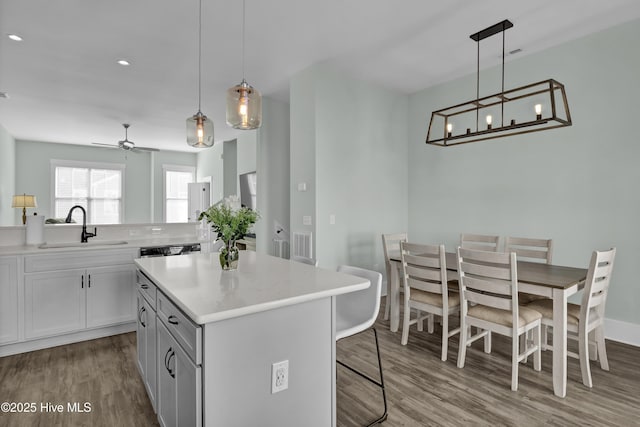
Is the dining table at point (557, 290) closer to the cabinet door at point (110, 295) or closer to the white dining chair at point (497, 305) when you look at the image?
the white dining chair at point (497, 305)

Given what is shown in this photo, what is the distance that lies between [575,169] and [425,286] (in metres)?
2.02

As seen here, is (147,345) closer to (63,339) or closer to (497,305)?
(63,339)

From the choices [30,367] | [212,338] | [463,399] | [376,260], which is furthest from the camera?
[376,260]

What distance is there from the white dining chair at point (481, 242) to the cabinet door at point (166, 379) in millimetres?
3043

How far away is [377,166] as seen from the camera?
4586mm

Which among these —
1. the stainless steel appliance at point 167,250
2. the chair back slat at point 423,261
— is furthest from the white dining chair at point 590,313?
the stainless steel appliance at point 167,250

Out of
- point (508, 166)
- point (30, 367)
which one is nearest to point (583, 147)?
point (508, 166)

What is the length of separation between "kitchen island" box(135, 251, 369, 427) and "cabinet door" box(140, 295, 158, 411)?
0.02m

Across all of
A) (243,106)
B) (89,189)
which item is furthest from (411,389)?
(89,189)

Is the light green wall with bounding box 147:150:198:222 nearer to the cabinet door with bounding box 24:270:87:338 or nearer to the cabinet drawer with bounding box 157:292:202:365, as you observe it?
the cabinet door with bounding box 24:270:87:338

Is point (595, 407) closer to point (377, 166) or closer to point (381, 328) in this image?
point (381, 328)

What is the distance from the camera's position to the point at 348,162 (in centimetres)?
426

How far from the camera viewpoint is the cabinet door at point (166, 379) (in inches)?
60.2

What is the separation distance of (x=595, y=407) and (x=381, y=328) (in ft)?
5.66
